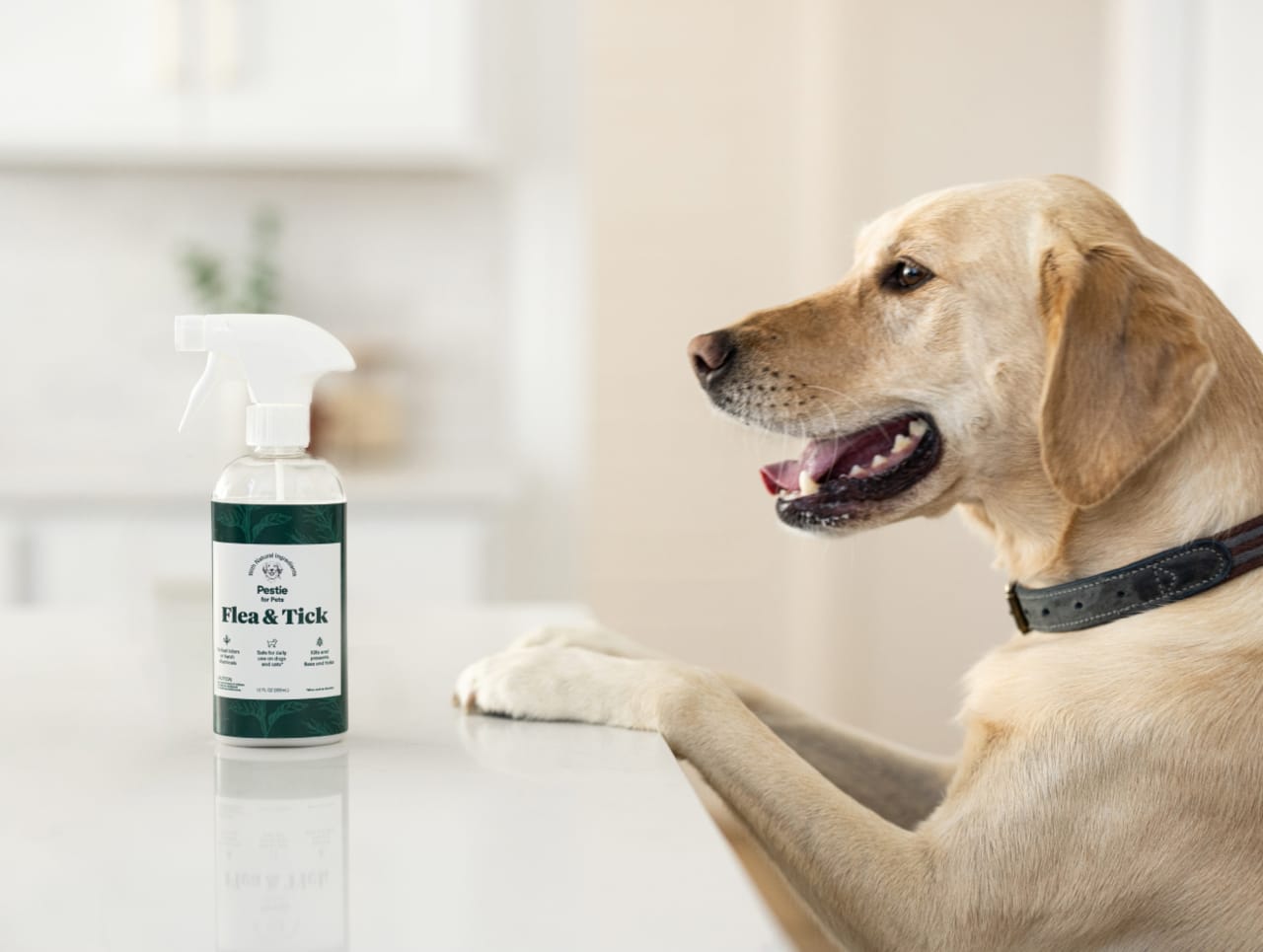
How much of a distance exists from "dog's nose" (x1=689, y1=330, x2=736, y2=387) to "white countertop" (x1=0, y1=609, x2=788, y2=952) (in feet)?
1.71

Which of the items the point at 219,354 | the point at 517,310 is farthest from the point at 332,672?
the point at 517,310

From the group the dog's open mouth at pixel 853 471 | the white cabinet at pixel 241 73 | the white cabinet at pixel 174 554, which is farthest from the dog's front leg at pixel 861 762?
the white cabinet at pixel 241 73

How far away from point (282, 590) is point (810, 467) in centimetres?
68

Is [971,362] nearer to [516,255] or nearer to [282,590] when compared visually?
[282,590]

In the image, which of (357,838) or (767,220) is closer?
(357,838)

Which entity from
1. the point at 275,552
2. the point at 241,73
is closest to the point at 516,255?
the point at 241,73

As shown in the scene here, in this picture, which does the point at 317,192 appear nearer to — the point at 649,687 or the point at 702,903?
the point at 649,687

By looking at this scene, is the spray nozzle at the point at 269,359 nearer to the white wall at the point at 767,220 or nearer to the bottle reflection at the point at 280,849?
the bottle reflection at the point at 280,849

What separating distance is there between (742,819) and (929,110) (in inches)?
122

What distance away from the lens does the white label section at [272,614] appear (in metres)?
0.80

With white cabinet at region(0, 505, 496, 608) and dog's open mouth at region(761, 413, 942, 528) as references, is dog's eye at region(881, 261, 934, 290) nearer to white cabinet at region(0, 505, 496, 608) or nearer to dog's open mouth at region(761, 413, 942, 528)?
dog's open mouth at region(761, 413, 942, 528)

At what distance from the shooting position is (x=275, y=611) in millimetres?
798

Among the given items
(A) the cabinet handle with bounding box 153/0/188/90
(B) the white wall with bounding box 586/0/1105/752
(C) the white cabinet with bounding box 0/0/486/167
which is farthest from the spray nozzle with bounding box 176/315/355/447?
(B) the white wall with bounding box 586/0/1105/752

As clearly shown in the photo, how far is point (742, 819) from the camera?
1022 mm
